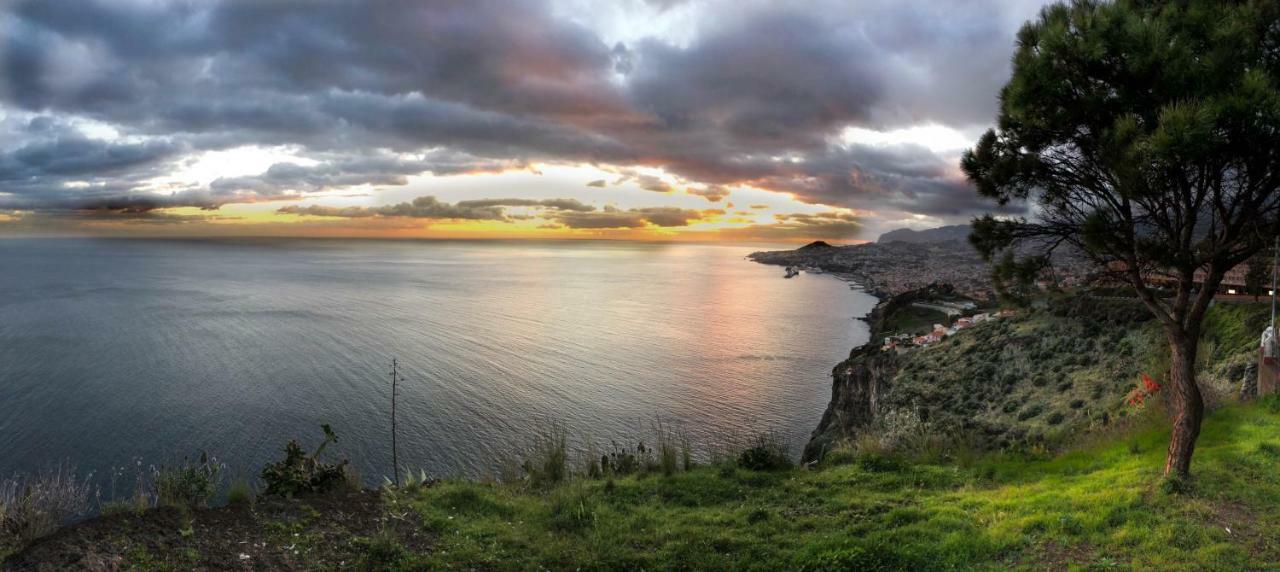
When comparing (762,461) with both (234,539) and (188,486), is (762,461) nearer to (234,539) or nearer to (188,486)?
(234,539)

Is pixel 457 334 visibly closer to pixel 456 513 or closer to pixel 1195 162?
pixel 456 513

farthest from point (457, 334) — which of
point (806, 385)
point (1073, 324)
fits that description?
point (1073, 324)

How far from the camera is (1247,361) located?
16078mm

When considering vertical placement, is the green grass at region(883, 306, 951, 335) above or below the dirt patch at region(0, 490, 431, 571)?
below

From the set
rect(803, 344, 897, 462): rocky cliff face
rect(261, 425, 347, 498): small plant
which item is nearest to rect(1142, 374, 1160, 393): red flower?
rect(803, 344, 897, 462): rocky cliff face

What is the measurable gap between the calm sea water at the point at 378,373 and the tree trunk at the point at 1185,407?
911 inches

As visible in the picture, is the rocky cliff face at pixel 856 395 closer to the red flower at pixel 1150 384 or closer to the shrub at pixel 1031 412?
the shrub at pixel 1031 412

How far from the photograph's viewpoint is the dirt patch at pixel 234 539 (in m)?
7.66

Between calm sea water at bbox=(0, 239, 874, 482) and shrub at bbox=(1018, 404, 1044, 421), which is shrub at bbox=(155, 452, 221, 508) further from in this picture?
shrub at bbox=(1018, 404, 1044, 421)

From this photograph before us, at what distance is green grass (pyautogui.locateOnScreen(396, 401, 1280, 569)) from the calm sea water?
658 inches

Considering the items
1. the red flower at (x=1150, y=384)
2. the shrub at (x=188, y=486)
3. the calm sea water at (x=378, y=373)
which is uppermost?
the red flower at (x=1150, y=384)

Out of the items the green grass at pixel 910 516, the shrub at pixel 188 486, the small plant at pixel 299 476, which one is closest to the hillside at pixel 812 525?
the green grass at pixel 910 516

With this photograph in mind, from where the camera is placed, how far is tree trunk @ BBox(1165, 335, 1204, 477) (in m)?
9.27

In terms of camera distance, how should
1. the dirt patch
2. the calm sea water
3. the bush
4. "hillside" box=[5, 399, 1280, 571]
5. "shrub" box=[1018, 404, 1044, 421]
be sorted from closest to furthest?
1. the dirt patch
2. "hillside" box=[5, 399, 1280, 571]
3. the bush
4. "shrub" box=[1018, 404, 1044, 421]
5. the calm sea water
